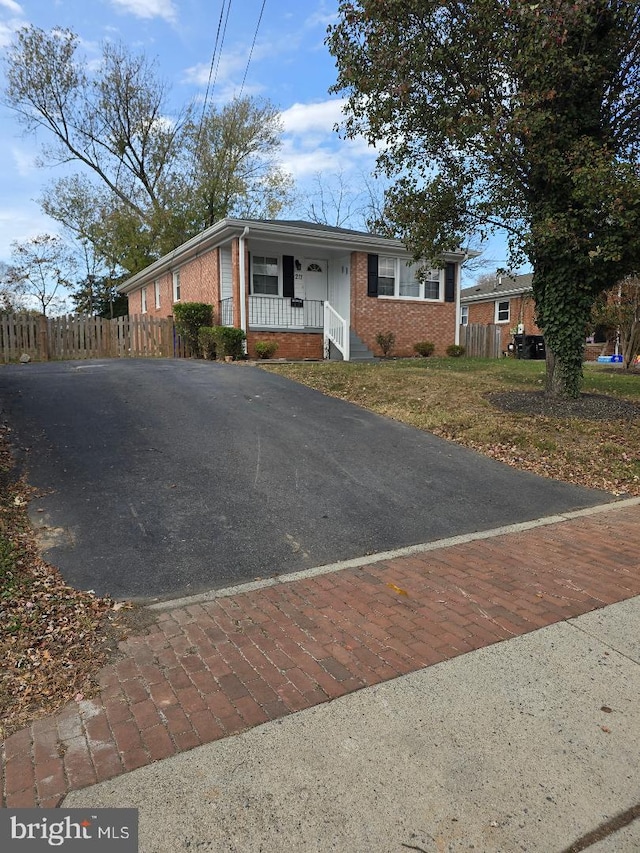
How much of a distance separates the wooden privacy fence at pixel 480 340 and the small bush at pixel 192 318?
32.6ft

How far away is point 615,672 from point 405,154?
346 inches

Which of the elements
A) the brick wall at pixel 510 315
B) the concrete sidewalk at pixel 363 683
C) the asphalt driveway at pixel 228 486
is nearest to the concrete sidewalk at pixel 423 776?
the concrete sidewalk at pixel 363 683

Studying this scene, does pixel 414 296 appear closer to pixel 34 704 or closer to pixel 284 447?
pixel 284 447

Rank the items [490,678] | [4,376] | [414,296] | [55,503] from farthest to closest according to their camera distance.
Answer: [414,296] → [4,376] → [55,503] → [490,678]

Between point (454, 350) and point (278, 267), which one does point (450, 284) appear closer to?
point (454, 350)

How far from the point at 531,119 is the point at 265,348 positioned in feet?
30.3

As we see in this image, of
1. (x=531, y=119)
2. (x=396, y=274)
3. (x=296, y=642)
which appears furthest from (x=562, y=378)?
(x=396, y=274)

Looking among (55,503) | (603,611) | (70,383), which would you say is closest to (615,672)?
(603,611)

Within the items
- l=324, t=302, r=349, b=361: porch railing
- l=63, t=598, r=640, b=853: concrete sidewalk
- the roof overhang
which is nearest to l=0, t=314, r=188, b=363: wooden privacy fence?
l=324, t=302, r=349, b=361: porch railing

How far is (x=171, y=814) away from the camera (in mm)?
2057

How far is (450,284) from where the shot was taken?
19.7m

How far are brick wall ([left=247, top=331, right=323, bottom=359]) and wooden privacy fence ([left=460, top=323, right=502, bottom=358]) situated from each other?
23.2ft

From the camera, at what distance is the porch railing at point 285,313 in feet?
54.6

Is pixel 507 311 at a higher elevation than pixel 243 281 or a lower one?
higher
